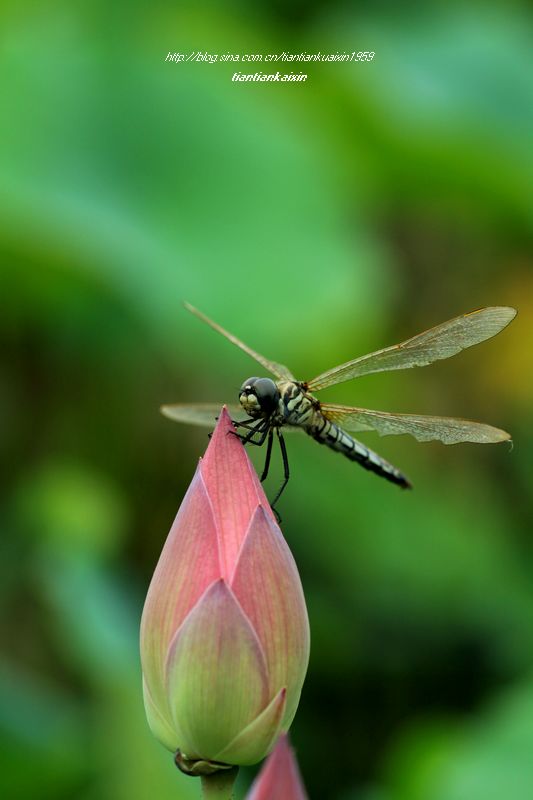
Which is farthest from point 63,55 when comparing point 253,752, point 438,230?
point 253,752

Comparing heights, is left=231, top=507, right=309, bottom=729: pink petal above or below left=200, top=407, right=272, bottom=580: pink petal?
below

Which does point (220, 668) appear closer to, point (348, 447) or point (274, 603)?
point (274, 603)

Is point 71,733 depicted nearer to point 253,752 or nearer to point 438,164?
point 253,752

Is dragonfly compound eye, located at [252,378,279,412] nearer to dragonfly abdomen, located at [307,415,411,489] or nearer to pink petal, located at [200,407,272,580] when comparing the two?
dragonfly abdomen, located at [307,415,411,489]

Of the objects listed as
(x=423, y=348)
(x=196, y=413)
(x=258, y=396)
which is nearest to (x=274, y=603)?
(x=258, y=396)

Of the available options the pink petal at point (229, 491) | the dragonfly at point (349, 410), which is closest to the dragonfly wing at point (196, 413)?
the dragonfly at point (349, 410)

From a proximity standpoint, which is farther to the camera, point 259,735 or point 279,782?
point 259,735

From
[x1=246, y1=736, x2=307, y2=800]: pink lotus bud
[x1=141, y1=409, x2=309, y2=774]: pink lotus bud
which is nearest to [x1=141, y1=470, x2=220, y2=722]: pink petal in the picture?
[x1=141, y1=409, x2=309, y2=774]: pink lotus bud
